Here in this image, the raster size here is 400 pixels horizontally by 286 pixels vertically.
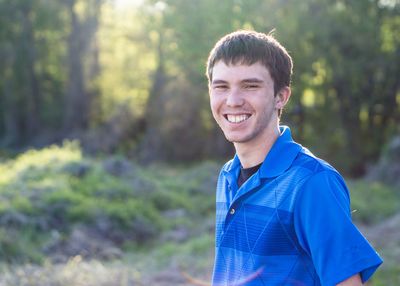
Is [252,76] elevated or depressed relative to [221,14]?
depressed

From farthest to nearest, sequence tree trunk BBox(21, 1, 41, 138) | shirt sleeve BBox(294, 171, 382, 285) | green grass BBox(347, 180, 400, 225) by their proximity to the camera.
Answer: tree trunk BBox(21, 1, 41, 138) < green grass BBox(347, 180, 400, 225) < shirt sleeve BBox(294, 171, 382, 285)

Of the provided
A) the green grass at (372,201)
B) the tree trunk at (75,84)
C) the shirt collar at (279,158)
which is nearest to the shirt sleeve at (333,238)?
the shirt collar at (279,158)

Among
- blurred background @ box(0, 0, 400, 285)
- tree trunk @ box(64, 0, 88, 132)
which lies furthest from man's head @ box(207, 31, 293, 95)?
tree trunk @ box(64, 0, 88, 132)

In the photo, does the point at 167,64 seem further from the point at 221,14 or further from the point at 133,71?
the point at 221,14

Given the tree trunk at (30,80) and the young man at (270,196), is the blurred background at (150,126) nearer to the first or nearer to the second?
the tree trunk at (30,80)

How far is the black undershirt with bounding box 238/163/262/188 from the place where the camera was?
2484mm

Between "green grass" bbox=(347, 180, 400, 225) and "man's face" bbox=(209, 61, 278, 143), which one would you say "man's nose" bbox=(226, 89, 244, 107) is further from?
"green grass" bbox=(347, 180, 400, 225)

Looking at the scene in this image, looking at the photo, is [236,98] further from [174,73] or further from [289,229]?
[174,73]

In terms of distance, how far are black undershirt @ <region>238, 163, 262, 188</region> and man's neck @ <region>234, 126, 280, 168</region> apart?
0.02 metres

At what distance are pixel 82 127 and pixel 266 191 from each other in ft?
98.1

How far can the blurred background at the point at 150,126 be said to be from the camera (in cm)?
971

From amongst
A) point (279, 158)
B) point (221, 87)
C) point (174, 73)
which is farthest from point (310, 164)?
point (174, 73)

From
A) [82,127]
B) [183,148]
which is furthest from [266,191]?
[82,127]

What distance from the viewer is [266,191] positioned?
228cm
